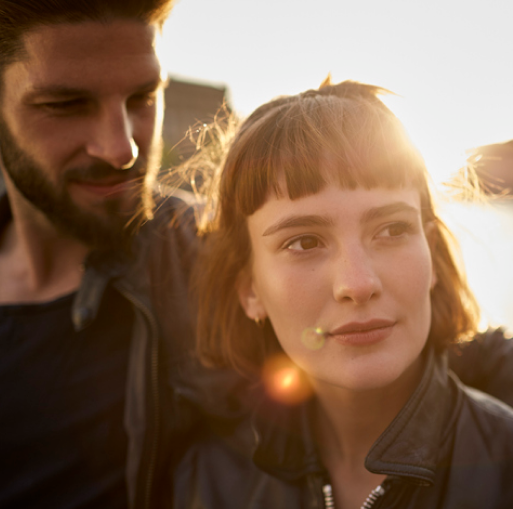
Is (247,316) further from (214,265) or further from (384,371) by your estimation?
(384,371)

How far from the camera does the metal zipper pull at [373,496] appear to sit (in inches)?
59.5

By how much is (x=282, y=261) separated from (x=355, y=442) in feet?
2.61

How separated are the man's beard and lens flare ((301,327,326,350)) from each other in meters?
1.06

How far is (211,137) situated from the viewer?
2.16m

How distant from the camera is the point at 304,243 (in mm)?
1544

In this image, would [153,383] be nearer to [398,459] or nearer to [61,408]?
[61,408]

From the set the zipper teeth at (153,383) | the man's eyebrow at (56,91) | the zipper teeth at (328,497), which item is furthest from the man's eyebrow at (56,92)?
the zipper teeth at (328,497)

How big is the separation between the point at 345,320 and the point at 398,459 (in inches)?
19.3

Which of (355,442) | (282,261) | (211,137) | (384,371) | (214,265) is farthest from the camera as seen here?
(211,137)

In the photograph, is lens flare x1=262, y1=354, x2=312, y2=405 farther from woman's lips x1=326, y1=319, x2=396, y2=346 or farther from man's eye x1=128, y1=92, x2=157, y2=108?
man's eye x1=128, y1=92, x2=157, y2=108

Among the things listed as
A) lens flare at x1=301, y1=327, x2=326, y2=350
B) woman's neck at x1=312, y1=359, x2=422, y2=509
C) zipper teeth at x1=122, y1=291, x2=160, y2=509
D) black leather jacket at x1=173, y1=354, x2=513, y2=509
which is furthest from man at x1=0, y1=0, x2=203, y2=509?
lens flare at x1=301, y1=327, x2=326, y2=350

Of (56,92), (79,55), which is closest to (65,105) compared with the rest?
(56,92)

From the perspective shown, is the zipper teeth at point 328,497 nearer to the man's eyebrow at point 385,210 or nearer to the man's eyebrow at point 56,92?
the man's eyebrow at point 385,210

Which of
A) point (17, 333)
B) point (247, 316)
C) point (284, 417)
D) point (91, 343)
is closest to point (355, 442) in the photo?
point (284, 417)
